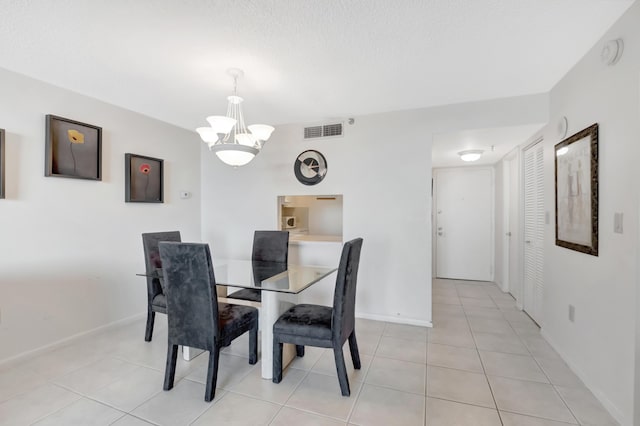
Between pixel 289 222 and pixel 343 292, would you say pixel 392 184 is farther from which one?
pixel 289 222

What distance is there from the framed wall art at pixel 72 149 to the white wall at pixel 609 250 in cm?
425

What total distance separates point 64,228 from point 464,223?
556cm

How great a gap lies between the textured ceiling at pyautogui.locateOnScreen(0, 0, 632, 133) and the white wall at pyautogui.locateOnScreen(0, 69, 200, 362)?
296 millimetres

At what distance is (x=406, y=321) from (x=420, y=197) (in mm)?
1411

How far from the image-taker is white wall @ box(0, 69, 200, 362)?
2.51 m

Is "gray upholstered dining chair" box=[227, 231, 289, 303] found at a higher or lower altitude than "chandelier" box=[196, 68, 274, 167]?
lower

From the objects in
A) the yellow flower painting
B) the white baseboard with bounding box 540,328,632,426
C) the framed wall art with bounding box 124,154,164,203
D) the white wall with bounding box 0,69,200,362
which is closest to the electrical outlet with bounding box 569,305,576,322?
the white baseboard with bounding box 540,328,632,426

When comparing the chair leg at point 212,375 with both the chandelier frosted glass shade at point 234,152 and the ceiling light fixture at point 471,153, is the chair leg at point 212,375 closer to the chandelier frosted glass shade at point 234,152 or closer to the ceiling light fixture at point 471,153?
the chandelier frosted glass shade at point 234,152

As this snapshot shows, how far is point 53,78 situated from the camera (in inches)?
104

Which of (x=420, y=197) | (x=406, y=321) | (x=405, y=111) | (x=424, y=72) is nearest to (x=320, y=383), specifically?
(x=406, y=321)

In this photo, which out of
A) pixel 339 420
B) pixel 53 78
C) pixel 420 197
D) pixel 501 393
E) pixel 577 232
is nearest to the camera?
pixel 339 420

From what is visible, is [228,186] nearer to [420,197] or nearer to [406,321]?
[420,197]

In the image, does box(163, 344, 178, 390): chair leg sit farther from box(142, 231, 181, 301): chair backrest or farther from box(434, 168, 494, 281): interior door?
box(434, 168, 494, 281): interior door

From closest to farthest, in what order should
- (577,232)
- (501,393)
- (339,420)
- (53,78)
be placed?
(339,420), (501,393), (577,232), (53,78)
